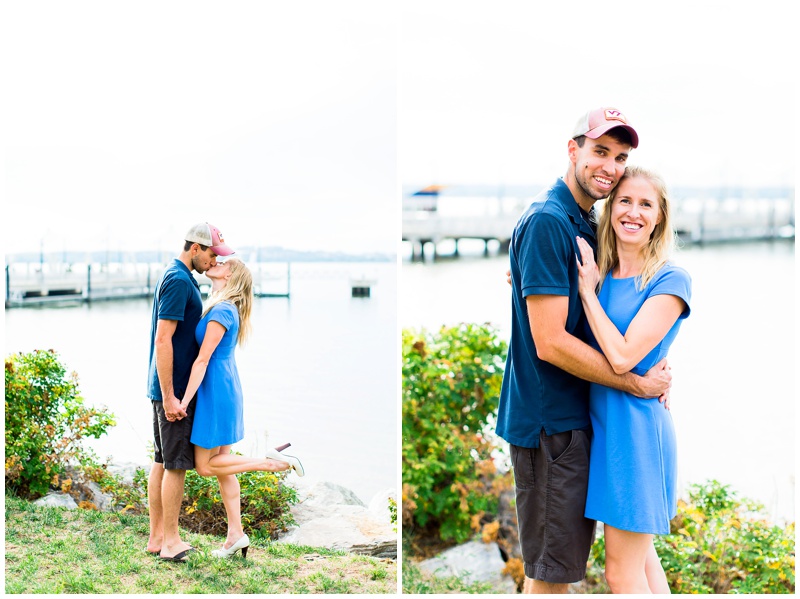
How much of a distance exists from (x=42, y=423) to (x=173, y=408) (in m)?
0.94

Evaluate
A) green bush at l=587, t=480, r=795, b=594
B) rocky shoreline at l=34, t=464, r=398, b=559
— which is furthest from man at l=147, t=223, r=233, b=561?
green bush at l=587, t=480, r=795, b=594

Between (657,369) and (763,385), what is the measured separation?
1.85 meters

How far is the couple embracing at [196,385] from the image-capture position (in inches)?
120

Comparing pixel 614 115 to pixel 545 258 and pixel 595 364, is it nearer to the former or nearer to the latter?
pixel 545 258

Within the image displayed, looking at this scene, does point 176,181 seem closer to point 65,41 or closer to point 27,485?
point 65,41

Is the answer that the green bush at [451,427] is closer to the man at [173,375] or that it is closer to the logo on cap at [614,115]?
→ the man at [173,375]

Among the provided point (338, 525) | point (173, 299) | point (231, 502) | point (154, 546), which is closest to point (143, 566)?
point (154, 546)

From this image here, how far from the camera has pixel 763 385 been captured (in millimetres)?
3770

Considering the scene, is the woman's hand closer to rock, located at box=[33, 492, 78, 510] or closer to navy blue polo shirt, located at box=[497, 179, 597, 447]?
navy blue polo shirt, located at box=[497, 179, 597, 447]

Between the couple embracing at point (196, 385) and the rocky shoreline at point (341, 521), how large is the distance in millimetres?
235

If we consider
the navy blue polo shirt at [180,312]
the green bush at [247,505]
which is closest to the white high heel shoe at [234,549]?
the green bush at [247,505]

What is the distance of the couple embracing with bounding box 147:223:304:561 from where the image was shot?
10.0 feet

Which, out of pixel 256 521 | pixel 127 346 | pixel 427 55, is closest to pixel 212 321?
pixel 127 346

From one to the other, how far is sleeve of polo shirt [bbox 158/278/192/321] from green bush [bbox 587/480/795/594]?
214 cm
